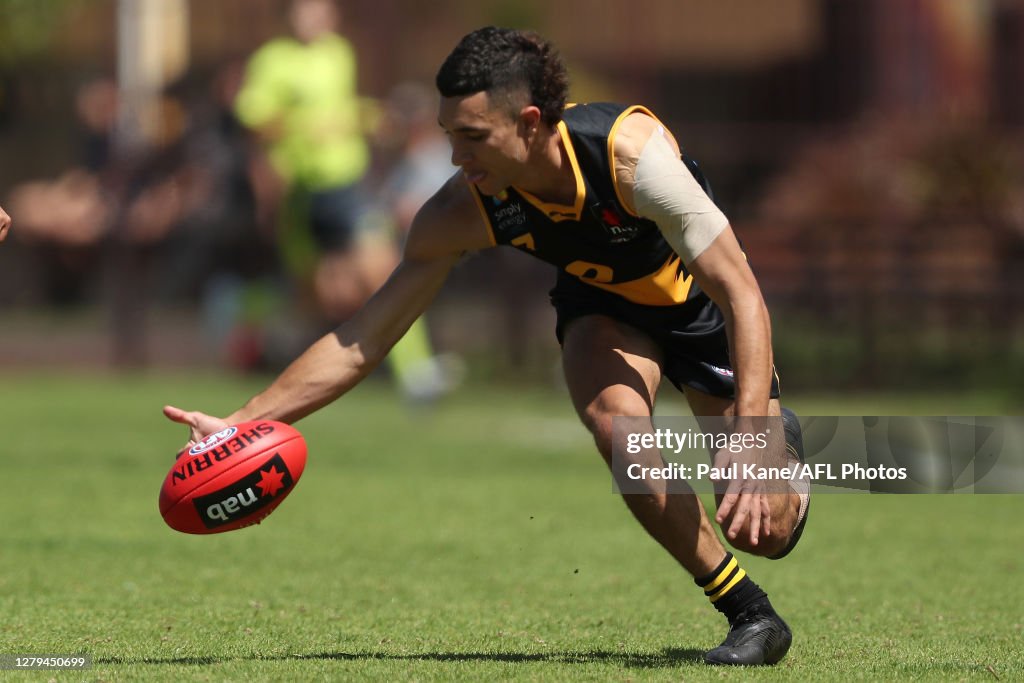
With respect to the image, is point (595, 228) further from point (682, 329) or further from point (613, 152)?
point (682, 329)

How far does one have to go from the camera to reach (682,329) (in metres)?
5.62

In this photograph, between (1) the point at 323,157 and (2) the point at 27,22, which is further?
(1) the point at 323,157

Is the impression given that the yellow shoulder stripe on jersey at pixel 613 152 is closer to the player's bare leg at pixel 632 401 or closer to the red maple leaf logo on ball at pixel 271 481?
the player's bare leg at pixel 632 401

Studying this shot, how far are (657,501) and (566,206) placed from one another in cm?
91

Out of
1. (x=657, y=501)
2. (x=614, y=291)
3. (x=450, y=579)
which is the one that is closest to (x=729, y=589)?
(x=657, y=501)

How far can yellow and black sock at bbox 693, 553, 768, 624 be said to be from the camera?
540 cm

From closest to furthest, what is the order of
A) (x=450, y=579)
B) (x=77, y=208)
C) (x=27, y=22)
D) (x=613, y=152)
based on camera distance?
(x=613, y=152) → (x=450, y=579) → (x=27, y=22) → (x=77, y=208)

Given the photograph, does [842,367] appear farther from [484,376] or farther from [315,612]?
[315,612]

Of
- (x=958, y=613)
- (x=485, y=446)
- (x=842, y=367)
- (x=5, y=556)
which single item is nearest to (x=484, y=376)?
(x=842, y=367)

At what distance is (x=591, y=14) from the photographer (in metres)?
22.1

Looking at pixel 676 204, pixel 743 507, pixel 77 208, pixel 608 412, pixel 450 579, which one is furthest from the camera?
pixel 77 208

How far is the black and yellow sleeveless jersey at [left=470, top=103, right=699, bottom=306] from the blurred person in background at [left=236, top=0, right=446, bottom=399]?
864cm

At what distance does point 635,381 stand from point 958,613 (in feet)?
5.31

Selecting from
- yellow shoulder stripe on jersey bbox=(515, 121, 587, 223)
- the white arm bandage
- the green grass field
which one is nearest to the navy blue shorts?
yellow shoulder stripe on jersey bbox=(515, 121, 587, 223)
